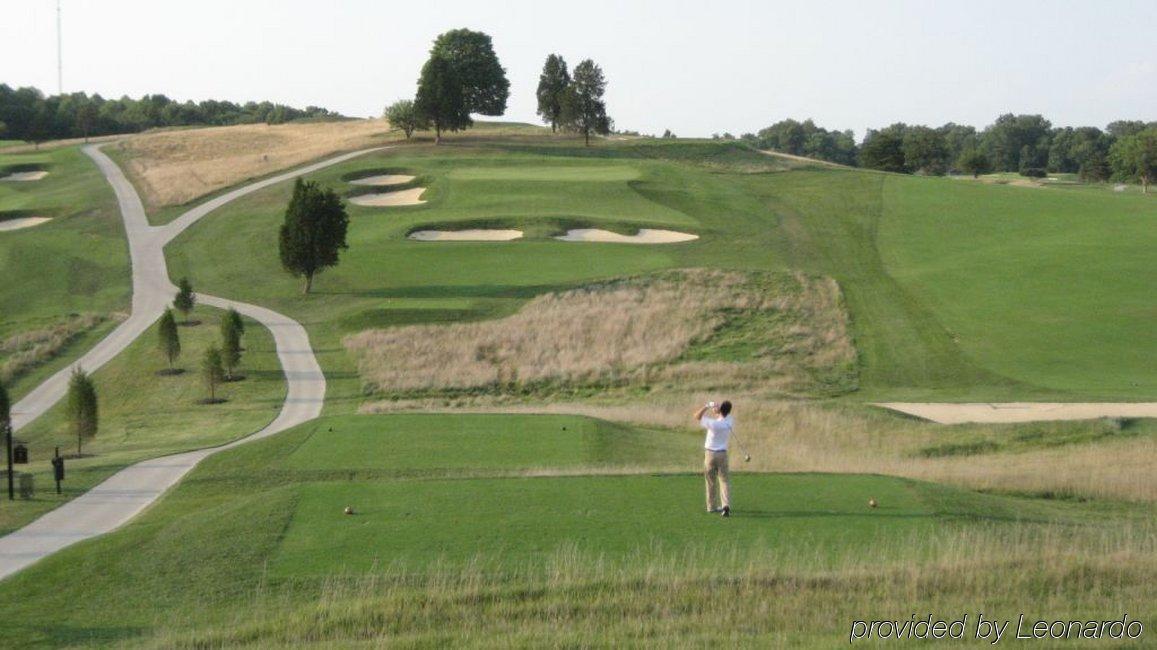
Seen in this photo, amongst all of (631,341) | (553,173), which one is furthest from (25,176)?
(631,341)

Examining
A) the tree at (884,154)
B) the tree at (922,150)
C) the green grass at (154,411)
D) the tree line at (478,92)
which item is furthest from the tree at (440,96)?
the tree at (922,150)

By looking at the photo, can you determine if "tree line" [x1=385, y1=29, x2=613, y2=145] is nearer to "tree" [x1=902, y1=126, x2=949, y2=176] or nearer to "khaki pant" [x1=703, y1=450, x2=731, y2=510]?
"tree" [x1=902, y1=126, x2=949, y2=176]

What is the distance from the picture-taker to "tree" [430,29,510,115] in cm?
9088

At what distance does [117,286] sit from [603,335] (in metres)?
22.9

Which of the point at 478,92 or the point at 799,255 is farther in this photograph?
the point at 478,92

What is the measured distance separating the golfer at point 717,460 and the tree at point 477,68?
76563 millimetres

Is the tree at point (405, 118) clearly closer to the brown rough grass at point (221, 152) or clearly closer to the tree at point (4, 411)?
the brown rough grass at point (221, 152)

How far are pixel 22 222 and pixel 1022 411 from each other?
54429 millimetres

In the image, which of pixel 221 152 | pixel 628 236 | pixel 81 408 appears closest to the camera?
pixel 81 408

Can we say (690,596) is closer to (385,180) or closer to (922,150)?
(385,180)

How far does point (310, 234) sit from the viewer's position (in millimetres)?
48656

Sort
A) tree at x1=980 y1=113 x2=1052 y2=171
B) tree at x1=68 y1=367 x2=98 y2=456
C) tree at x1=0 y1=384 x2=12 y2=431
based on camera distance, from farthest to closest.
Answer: tree at x1=980 y1=113 x2=1052 y2=171
tree at x1=68 y1=367 x2=98 y2=456
tree at x1=0 y1=384 x2=12 y2=431

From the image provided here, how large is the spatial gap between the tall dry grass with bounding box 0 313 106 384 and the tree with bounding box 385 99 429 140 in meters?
40.7

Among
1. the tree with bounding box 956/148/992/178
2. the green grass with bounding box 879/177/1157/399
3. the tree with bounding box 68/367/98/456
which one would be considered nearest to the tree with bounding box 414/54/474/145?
the green grass with bounding box 879/177/1157/399
